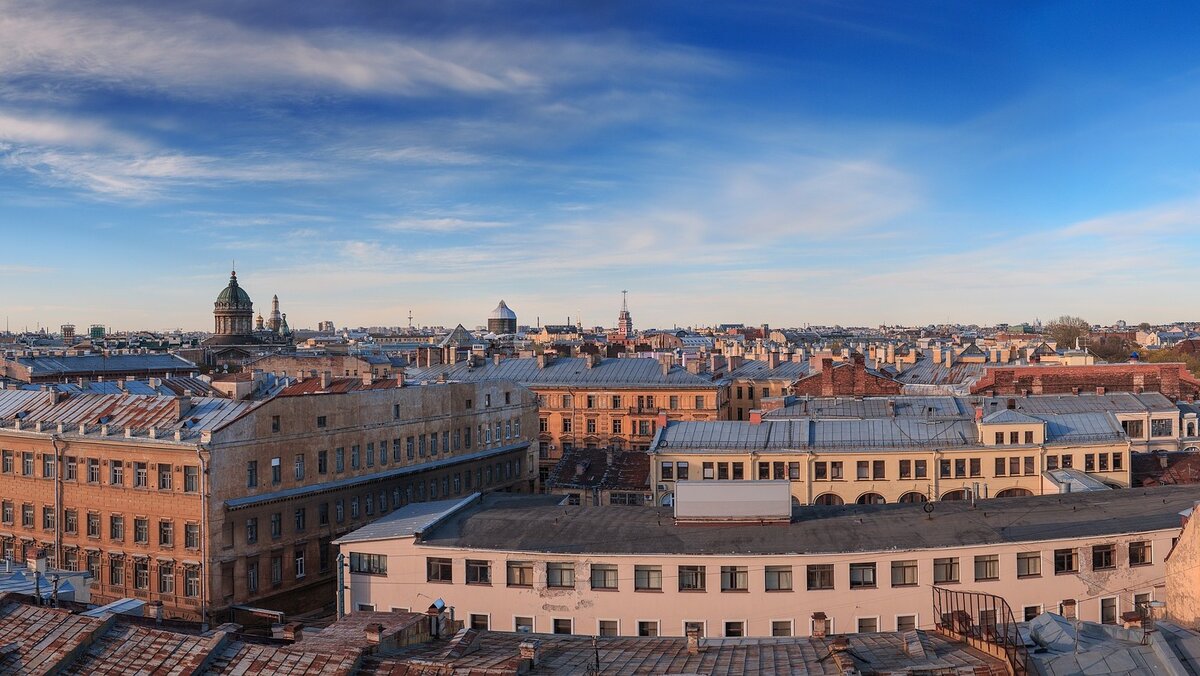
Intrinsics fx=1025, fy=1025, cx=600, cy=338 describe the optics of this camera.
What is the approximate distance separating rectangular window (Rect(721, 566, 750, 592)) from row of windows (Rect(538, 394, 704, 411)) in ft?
157

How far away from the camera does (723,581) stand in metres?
30.2

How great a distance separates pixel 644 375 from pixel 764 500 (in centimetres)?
4796

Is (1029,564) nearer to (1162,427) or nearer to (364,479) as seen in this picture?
(364,479)

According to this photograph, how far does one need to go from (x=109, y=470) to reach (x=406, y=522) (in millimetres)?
14894

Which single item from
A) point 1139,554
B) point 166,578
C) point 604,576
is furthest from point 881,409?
point 166,578

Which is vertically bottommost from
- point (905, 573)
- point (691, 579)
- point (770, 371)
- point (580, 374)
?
point (691, 579)

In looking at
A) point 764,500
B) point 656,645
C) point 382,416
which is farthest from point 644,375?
point 656,645

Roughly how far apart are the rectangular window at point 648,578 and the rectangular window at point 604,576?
0.66m

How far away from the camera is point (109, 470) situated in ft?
136

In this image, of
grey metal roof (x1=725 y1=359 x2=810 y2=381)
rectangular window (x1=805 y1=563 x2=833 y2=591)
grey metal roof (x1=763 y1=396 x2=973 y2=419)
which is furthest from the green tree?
rectangular window (x1=805 y1=563 x2=833 y2=591)

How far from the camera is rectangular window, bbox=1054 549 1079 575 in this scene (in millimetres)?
31014

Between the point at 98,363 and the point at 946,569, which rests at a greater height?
the point at 98,363

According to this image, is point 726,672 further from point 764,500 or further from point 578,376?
point 578,376

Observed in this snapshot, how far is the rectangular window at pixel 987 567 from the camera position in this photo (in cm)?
3052
